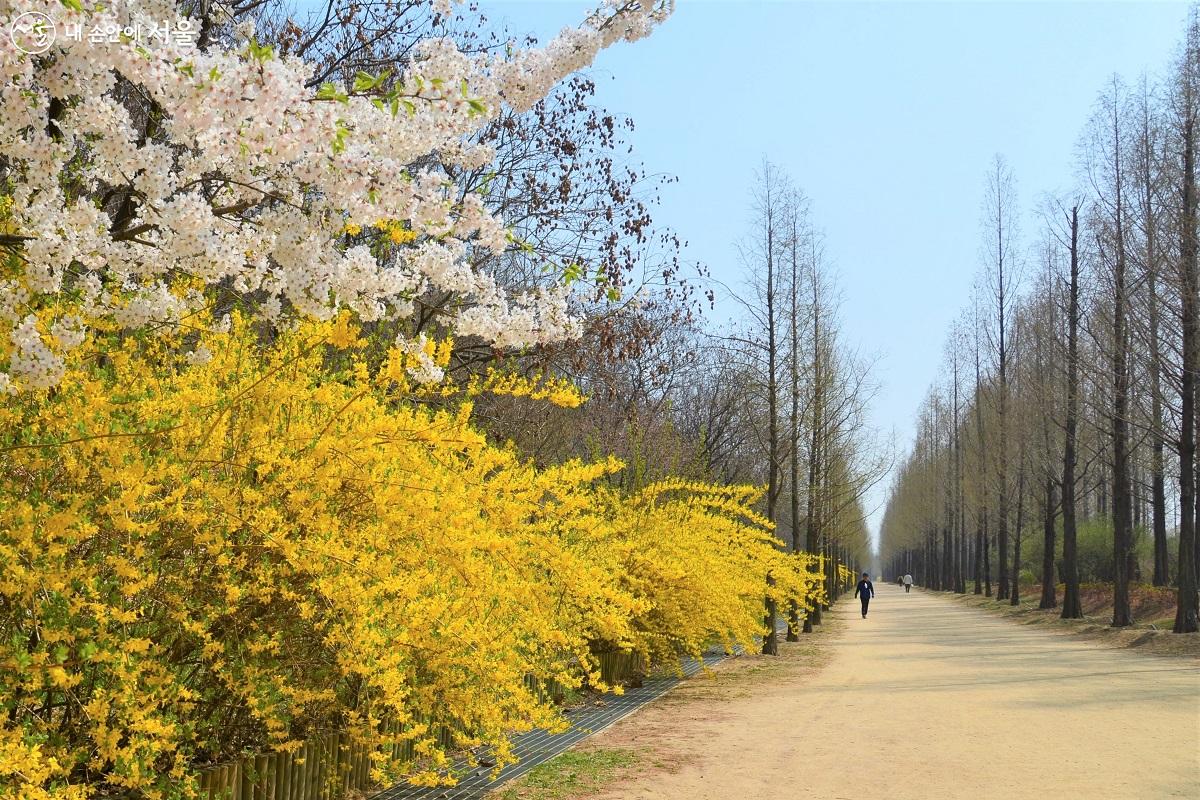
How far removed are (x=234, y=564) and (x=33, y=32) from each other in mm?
2402

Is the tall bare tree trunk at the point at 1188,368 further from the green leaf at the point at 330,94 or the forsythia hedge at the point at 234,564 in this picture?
the green leaf at the point at 330,94

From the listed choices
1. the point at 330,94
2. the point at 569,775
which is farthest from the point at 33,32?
the point at 569,775

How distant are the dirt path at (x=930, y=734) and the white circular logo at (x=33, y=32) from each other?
505 centimetres

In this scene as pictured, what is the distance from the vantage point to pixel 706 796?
6.12 m

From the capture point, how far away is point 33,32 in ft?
8.57

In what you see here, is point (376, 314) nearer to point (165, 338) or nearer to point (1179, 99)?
point (165, 338)

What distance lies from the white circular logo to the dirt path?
5046mm

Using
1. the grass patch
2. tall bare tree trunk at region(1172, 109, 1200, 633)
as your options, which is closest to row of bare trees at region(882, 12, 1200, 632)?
tall bare tree trunk at region(1172, 109, 1200, 633)

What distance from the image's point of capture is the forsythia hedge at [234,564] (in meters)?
3.66

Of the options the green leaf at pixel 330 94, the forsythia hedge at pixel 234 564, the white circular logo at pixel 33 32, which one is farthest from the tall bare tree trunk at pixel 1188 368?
the white circular logo at pixel 33 32

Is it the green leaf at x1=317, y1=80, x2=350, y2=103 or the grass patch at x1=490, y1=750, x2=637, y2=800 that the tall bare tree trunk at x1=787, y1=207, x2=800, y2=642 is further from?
the green leaf at x1=317, y1=80, x2=350, y2=103

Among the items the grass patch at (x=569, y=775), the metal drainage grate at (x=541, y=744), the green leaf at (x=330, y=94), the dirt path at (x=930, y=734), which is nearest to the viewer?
the green leaf at (x=330, y=94)

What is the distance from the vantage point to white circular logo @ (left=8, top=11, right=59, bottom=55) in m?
2.58

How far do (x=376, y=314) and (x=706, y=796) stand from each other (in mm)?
3780
